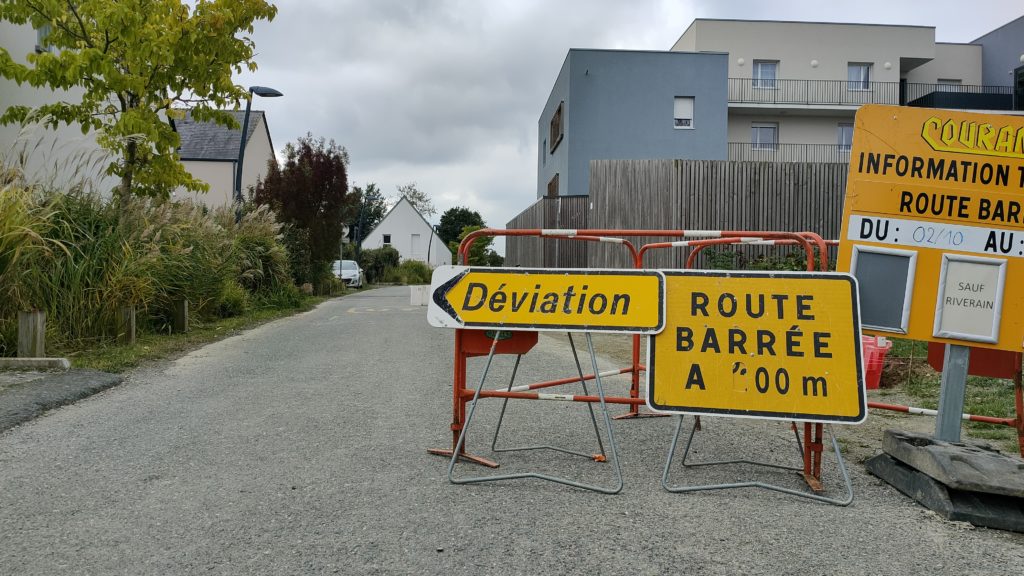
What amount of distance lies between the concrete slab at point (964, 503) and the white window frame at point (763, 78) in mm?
32560

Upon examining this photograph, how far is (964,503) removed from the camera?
377 cm

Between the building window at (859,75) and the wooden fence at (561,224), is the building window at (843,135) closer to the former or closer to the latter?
the building window at (859,75)

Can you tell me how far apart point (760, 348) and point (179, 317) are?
31.8 ft

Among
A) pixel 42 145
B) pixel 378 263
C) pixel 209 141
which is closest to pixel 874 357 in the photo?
pixel 42 145

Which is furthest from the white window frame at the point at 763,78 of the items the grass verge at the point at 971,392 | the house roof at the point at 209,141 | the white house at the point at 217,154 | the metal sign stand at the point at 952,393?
the metal sign stand at the point at 952,393

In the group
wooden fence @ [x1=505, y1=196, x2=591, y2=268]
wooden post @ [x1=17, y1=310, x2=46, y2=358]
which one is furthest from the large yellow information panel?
wooden fence @ [x1=505, y1=196, x2=591, y2=268]

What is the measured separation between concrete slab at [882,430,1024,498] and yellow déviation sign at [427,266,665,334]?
5.06 feet

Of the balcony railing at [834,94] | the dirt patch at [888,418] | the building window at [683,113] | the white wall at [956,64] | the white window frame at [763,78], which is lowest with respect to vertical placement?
the dirt patch at [888,418]

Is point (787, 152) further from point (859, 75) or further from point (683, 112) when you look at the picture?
point (683, 112)

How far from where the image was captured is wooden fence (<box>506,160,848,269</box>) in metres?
15.7

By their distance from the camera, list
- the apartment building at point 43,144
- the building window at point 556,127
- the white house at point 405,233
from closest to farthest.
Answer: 1. the apartment building at point 43,144
2. the building window at point 556,127
3. the white house at point 405,233

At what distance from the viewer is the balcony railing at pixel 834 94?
33.2m

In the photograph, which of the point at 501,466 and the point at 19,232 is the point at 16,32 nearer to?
the point at 19,232

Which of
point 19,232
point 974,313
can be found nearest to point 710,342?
point 974,313
